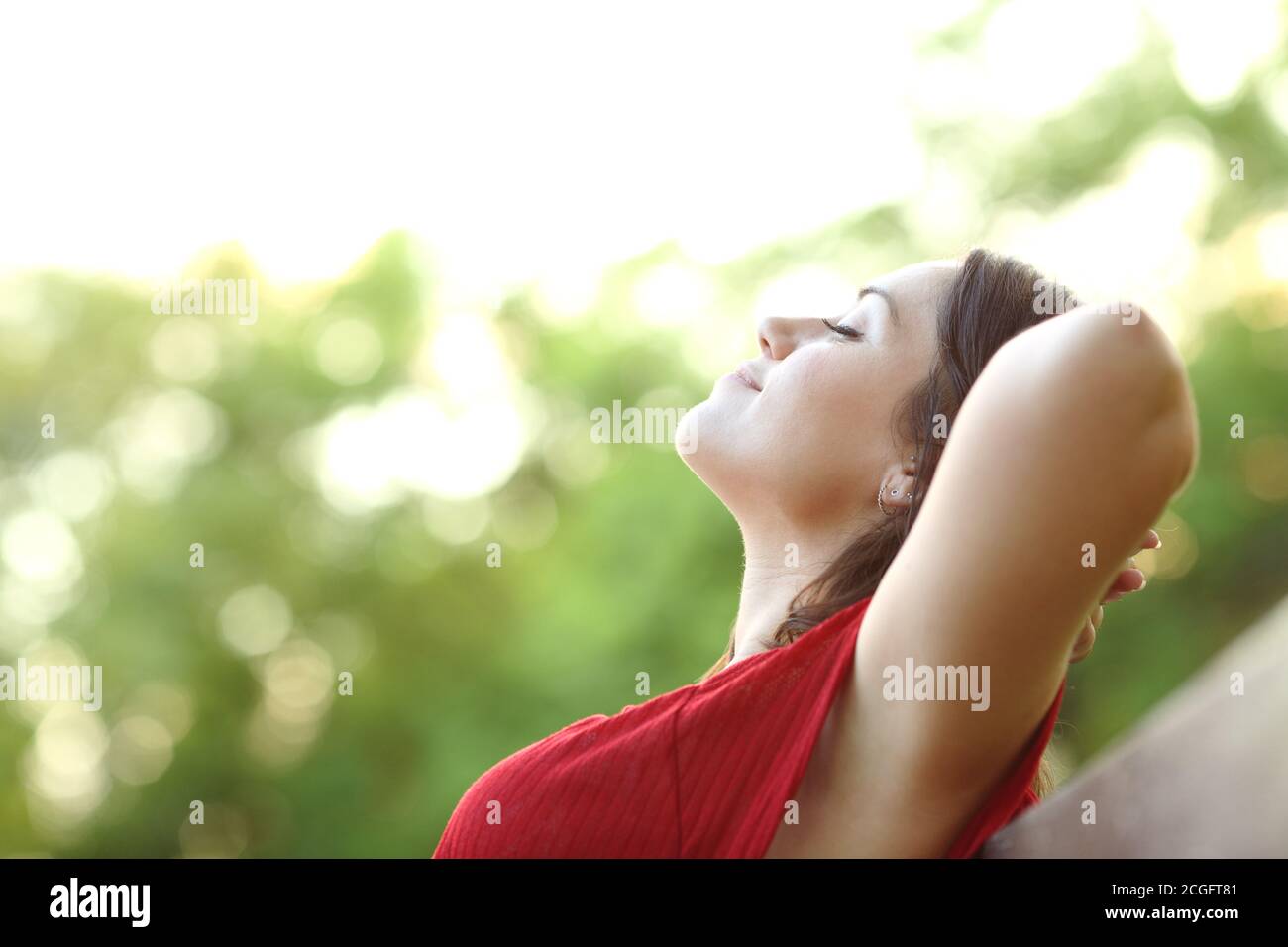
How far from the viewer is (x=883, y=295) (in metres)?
1.43

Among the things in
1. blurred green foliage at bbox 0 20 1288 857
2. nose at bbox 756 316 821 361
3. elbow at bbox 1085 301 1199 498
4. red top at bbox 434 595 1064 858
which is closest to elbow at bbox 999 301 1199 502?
elbow at bbox 1085 301 1199 498

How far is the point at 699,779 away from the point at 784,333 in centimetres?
55

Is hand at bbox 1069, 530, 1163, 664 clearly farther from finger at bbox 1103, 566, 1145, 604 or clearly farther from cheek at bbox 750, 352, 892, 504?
cheek at bbox 750, 352, 892, 504

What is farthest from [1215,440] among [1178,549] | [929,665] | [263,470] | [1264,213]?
[929,665]

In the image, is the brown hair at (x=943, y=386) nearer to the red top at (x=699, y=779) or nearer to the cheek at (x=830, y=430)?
the cheek at (x=830, y=430)

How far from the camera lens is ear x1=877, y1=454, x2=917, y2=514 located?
4.43ft

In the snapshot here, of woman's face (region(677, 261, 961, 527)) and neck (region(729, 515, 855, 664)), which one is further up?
woman's face (region(677, 261, 961, 527))

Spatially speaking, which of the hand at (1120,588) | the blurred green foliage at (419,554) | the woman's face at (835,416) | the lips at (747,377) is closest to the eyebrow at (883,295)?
the woman's face at (835,416)

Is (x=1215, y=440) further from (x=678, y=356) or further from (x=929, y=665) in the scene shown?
(x=929, y=665)

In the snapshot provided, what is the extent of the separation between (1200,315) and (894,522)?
7.47 metres

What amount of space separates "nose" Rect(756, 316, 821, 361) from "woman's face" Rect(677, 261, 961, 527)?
2 cm

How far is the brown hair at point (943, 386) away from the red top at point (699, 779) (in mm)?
165

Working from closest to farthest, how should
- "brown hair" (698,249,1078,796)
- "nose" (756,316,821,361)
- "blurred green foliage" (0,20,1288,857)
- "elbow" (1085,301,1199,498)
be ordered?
"elbow" (1085,301,1199,498), "brown hair" (698,249,1078,796), "nose" (756,316,821,361), "blurred green foliage" (0,20,1288,857)

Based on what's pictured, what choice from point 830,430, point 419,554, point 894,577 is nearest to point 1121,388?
point 894,577
